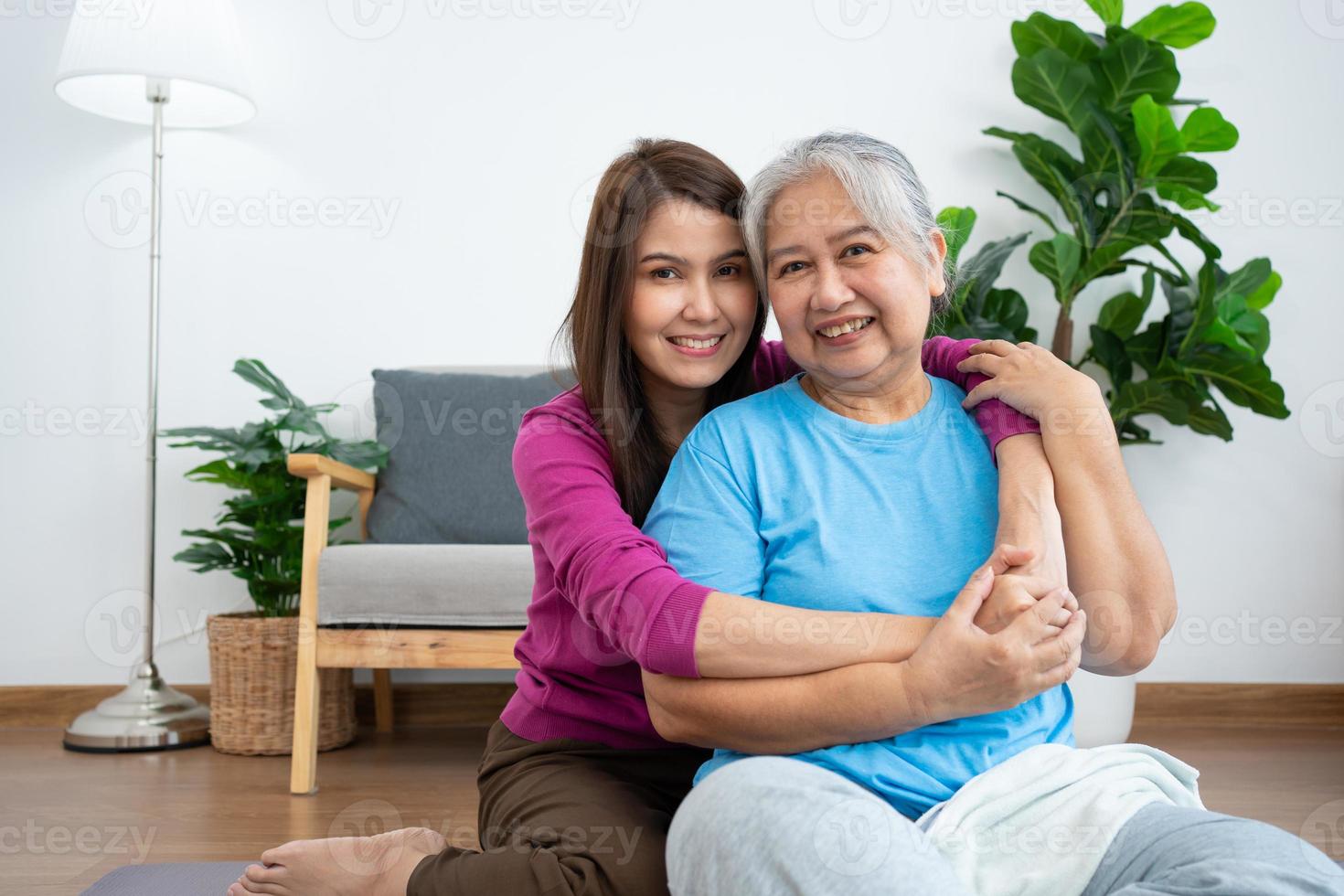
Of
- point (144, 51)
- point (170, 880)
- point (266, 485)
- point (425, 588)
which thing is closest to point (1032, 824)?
point (170, 880)

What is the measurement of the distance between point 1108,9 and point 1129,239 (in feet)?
2.09

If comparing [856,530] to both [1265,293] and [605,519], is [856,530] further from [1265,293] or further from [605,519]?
[1265,293]

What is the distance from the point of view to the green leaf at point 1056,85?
2953 mm

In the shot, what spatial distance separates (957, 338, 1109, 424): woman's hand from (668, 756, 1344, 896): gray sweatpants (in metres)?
0.43

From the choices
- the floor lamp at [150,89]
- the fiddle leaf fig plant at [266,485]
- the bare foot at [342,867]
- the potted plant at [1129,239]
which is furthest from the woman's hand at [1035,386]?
the floor lamp at [150,89]

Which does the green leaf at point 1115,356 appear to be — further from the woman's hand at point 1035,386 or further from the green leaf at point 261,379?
the green leaf at point 261,379

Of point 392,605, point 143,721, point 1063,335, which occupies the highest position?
point 1063,335

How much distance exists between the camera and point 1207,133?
2898mm

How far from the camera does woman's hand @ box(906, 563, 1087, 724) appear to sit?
98 cm

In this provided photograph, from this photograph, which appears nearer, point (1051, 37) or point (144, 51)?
point (144, 51)

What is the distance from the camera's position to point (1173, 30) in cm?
301

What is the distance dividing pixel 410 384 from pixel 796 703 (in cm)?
222

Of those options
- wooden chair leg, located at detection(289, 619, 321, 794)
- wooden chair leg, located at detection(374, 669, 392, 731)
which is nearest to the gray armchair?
wooden chair leg, located at detection(289, 619, 321, 794)

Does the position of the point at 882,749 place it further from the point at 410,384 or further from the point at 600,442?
the point at 410,384
